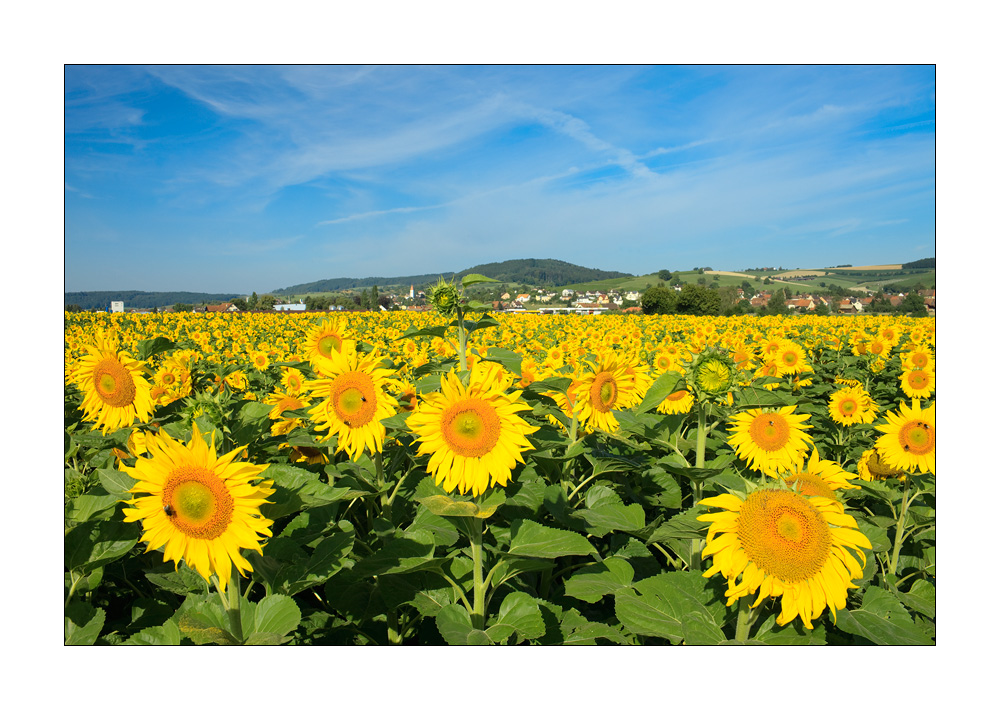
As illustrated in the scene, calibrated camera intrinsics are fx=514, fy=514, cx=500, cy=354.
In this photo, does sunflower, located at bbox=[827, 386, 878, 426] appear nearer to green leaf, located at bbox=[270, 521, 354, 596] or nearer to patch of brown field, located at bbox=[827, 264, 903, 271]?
patch of brown field, located at bbox=[827, 264, 903, 271]

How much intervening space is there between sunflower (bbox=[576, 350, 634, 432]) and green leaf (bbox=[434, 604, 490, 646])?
4.30ft

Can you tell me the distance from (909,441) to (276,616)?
3.47 meters

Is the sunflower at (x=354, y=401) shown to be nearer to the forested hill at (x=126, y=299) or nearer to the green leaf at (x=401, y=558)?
the green leaf at (x=401, y=558)

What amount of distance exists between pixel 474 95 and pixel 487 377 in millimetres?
2217

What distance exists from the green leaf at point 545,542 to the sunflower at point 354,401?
756mm

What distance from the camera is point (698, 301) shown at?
26.6 meters

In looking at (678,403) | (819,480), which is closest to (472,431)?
(819,480)

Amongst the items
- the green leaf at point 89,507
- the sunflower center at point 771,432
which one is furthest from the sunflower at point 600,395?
the green leaf at point 89,507

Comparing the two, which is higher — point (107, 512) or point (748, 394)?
point (748, 394)

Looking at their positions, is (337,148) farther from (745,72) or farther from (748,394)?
(748,394)

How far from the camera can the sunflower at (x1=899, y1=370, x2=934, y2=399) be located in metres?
5.01

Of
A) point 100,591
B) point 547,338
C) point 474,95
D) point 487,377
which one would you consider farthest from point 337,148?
point 547,338

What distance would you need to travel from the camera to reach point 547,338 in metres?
15.3

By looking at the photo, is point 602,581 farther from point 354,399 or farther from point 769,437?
point 769,437
